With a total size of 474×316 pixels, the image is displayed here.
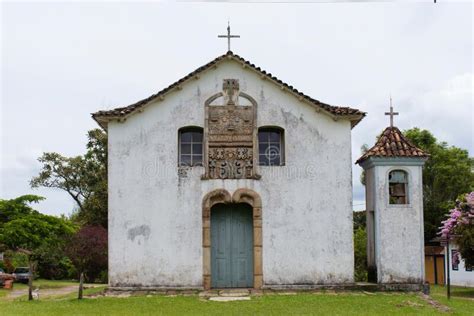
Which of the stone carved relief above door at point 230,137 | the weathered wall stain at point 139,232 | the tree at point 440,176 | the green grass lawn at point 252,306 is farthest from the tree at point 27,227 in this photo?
the tree at point 440,176

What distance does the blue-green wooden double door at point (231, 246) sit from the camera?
19.4 metres

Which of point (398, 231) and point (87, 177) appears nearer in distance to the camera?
point (398, 231)

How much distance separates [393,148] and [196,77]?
6.84 metres

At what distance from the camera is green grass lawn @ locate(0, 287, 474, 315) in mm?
14773

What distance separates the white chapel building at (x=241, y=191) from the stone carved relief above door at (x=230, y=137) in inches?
1.2

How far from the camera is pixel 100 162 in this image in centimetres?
4078

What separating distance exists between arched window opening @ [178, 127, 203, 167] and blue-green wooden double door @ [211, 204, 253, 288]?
5.44 feet

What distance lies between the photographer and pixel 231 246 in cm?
1956

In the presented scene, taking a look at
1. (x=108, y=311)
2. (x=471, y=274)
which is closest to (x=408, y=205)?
(x=108, y=311)

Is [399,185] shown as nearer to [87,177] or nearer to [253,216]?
[253,216]

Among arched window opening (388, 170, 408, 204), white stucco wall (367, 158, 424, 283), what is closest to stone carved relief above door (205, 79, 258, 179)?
white stucco wall (367, 158, 424, 283)

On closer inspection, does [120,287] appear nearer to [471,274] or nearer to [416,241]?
[416,241]

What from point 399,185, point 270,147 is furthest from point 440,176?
point 270,147

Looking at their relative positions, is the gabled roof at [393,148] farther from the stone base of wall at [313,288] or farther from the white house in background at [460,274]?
the white house in background at [460,274]
